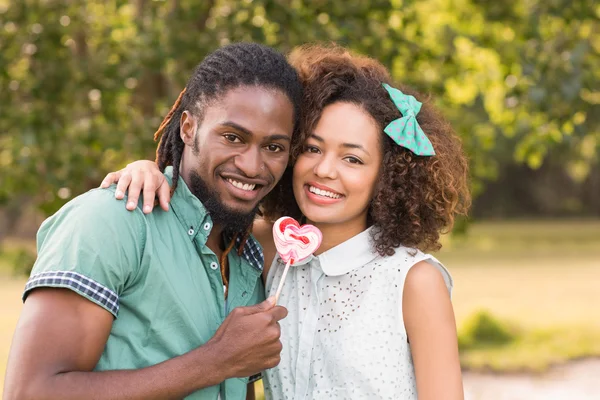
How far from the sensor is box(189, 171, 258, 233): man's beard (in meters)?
2.80

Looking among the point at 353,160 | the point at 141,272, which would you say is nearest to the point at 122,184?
the point at 141,272

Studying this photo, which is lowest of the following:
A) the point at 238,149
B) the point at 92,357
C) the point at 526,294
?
the point at 92,357

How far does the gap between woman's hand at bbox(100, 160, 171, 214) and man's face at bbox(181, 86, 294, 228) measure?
5.8 inches

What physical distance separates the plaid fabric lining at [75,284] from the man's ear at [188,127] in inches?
28.2

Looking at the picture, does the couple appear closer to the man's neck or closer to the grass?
the man's neck

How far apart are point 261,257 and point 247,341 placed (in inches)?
22.3

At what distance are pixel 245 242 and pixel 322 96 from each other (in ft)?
2.08

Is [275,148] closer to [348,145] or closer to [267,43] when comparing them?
[348,145]

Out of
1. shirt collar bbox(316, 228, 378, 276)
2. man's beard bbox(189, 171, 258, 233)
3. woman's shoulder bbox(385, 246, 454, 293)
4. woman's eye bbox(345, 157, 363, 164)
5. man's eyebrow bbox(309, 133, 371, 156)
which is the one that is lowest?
woman's shoulder bbox(385, 246, 454, 293)

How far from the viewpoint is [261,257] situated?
121 inches

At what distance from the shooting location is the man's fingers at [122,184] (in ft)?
8.37

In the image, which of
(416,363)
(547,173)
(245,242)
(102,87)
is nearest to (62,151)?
(102,87)

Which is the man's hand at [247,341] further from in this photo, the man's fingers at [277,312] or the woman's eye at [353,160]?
the woman's eye at [353,160]

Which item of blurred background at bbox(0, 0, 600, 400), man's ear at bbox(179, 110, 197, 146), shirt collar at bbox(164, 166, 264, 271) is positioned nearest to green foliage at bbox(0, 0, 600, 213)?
blurred background at bbox(0, 0, 600, 400)
